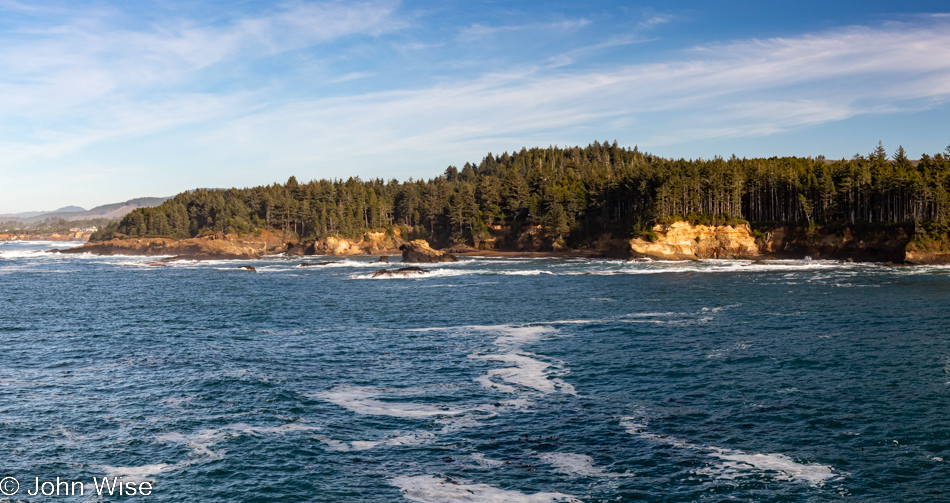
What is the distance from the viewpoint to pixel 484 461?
26.9 metres

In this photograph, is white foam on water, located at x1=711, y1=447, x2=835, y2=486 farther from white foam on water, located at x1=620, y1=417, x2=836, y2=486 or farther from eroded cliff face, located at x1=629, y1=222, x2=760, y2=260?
eroded cliff face, located at x1=629, y1=222, x2=760, y2=260

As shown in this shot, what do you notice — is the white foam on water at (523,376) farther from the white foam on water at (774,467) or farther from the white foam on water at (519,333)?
the white foam on water at (774,467)

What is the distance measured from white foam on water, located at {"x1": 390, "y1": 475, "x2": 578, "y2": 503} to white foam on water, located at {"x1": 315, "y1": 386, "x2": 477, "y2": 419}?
8.28 m

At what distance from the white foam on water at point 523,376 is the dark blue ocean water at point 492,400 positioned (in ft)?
0.73

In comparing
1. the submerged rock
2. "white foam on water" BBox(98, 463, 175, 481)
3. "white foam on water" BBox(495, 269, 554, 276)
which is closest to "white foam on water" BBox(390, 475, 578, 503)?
"white foam on water" BBox(98, 463, 175, 481)

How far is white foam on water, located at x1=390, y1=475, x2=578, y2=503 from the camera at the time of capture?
2333cm

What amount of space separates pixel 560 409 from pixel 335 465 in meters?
12.7

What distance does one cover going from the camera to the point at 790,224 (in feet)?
456

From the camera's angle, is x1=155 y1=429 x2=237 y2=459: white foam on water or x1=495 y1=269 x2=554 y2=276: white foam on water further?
x1=495 y1=269 x2=554 y2=276: white foam on water

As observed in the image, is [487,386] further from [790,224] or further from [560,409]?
[790,224]

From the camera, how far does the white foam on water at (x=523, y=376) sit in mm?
38188

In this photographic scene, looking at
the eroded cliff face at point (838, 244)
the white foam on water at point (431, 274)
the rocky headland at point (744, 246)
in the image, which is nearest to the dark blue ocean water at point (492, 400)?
the white foam on water at point (431, 274)

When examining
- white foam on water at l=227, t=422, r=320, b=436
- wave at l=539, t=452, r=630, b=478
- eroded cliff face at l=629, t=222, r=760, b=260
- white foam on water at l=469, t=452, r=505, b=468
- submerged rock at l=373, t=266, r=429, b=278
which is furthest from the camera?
eroded cliff face at l=629, t=222, r=760, b=260

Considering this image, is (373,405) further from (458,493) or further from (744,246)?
(744,246)
